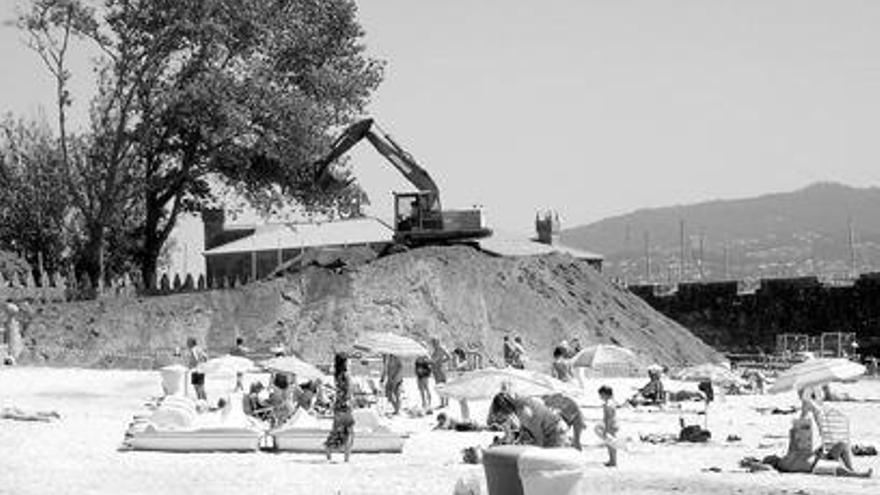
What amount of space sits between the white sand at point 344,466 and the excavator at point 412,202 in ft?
81.7

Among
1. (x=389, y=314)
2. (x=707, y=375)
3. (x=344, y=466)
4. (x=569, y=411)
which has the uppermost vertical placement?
(x=389, y=314)

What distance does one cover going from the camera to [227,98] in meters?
48.7

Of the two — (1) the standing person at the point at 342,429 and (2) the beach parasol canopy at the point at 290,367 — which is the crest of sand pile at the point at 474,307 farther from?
(1) the standing person at the point at 342,429

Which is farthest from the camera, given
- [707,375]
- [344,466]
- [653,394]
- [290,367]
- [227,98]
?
[227,98]

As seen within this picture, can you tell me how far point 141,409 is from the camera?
3042 centimetres

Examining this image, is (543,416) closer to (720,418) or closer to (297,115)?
(720,418)

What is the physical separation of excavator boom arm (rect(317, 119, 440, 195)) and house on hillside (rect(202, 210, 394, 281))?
30.9 m

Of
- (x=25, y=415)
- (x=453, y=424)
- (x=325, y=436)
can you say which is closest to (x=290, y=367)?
(x=453, y=424)

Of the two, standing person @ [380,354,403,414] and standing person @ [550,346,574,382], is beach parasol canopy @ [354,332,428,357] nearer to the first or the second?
standing person @ [380,354,403,414]

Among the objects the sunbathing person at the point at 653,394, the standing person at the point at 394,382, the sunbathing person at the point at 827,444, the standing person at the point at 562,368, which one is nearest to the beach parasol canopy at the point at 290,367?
the standing person at the point at 394,382

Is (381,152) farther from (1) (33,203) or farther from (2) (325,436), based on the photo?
(2) (325,436)

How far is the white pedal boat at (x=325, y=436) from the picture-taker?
23.4 meters

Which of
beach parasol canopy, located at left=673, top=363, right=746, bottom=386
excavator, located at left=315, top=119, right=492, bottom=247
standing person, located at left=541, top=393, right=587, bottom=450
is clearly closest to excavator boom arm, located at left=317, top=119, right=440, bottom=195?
excavator, located at left=315, top=119, right=492, bottom=247

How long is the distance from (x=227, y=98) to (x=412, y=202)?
9.52m
